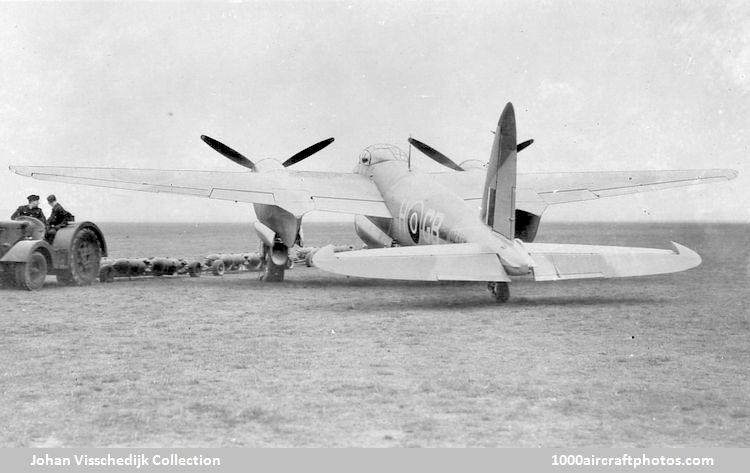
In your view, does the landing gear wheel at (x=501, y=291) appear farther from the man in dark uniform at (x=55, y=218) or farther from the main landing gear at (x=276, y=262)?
the man in dark uniform at (x=55, y=218)

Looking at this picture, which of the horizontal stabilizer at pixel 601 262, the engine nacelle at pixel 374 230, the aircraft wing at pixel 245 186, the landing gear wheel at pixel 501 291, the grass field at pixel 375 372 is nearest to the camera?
the grass field at pixel 375 372

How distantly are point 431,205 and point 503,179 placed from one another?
3.48m

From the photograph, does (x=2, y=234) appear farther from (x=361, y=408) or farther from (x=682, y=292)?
(x=682, y=292)

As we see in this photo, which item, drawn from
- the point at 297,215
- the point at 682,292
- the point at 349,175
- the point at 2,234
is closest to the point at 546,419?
the point at 682,292

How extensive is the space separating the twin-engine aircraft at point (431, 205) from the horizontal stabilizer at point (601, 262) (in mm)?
20

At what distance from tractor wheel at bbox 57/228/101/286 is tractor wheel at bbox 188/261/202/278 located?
3258 mm

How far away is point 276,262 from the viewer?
20266 mm

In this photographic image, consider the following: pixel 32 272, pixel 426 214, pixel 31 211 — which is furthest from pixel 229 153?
pixel 426 214

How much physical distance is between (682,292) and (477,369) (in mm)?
10154

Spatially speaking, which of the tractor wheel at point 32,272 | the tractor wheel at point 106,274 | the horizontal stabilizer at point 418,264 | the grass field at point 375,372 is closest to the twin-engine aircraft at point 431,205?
the horizontal stabilizer at point 418,264

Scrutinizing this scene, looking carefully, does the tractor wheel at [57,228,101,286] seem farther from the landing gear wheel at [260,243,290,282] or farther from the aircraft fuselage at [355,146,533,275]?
the aircraft fuselage at [355,146,533,275]

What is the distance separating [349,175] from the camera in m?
22.4

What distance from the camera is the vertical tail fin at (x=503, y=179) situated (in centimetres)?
1327

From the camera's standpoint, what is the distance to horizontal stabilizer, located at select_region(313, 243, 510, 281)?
1256 cm
